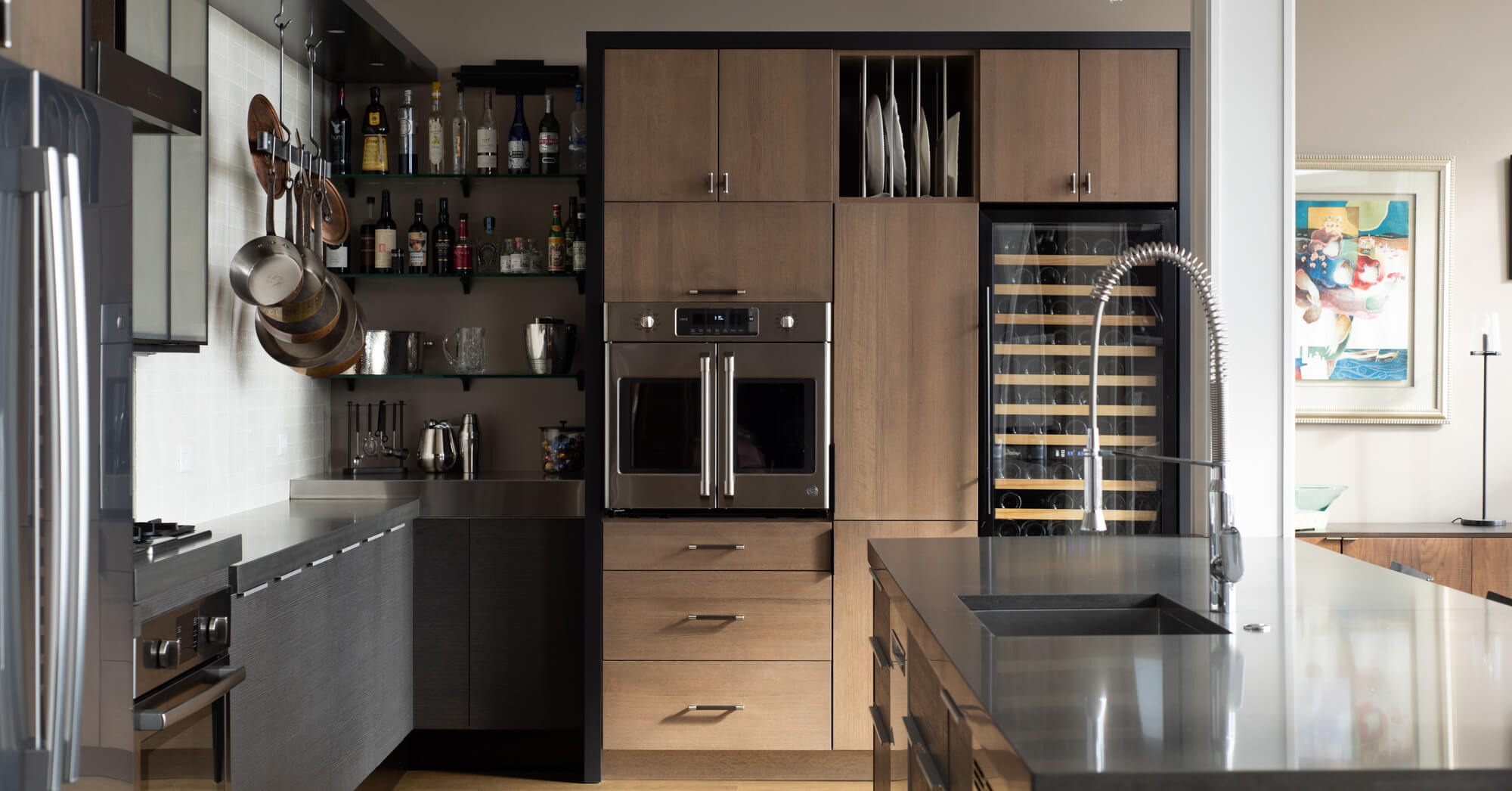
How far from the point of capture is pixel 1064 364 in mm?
3275

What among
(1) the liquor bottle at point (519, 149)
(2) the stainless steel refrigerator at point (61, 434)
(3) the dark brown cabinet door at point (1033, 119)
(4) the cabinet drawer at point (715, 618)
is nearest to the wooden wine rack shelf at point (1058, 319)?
(3) the dark brown cabinet door at point (1033, 119)

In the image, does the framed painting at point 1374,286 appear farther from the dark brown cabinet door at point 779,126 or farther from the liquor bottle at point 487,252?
the liquor bottle at point 487,252

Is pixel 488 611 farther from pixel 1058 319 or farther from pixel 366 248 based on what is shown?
pixel 1058 319

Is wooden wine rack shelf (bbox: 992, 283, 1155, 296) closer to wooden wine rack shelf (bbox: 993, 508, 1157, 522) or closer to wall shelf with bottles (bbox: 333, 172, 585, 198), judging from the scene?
wooden wine rack shelf (bbox: 993, 508, 1157, 522)

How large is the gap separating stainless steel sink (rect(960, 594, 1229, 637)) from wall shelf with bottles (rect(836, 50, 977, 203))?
5.85 ft

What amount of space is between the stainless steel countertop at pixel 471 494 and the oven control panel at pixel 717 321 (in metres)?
0.63

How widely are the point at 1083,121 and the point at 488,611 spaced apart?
8.13 ft

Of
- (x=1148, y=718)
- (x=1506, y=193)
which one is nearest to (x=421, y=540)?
(x=1148, y=718)

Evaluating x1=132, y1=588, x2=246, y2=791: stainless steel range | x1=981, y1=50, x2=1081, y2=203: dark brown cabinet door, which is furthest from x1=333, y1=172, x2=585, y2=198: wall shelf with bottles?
x1=132, y1=588, x2=246, y2=791: stainless steel range

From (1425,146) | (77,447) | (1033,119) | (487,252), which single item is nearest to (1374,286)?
(1425,146)

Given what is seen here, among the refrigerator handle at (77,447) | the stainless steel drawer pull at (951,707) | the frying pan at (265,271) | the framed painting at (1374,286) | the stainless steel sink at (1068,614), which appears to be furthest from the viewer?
the framed painting at (1374,286)

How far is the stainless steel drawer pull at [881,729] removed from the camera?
218 cm

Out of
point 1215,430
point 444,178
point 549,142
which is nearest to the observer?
point 1215,430

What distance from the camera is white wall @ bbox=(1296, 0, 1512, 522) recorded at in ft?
12.8
